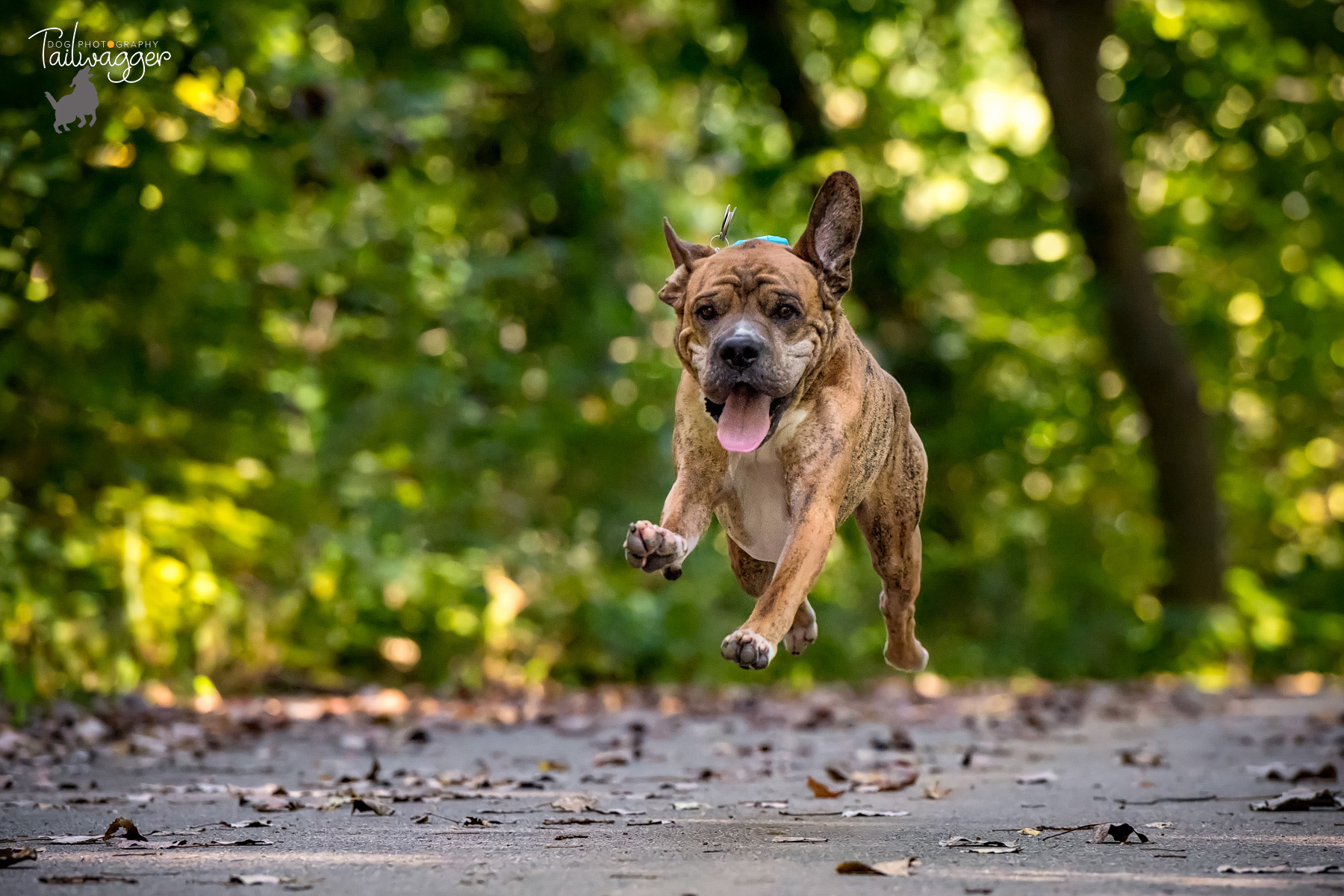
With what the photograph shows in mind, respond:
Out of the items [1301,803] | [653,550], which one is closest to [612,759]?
[1301,803]

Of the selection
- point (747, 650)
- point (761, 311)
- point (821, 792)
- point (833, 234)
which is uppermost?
point (833, 234)

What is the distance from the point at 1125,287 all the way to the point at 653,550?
13.5 metres

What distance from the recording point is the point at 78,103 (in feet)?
29.3

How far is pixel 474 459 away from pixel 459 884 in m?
10.3

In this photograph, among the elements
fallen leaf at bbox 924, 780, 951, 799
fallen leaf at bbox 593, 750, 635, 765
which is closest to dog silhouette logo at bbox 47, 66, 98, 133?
fallen leaf at bbox 593, 750, 635, 765

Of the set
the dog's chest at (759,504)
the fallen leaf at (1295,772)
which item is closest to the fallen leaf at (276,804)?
the dog's chest at (759,504)

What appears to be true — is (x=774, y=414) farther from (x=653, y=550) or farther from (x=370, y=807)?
(x=370, y=807)

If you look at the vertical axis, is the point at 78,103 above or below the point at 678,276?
above

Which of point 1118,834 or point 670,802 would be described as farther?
point 670,802

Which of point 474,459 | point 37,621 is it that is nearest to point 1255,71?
point 474,459

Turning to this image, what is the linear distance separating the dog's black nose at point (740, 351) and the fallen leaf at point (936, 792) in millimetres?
2866

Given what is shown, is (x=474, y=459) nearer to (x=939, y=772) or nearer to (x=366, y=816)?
(x=939, y=772)

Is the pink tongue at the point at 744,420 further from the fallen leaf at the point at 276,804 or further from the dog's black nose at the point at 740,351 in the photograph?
the fallen leaf at the point at 276,804

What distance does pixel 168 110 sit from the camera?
9.37 metres
